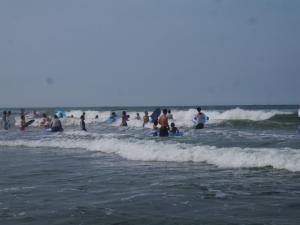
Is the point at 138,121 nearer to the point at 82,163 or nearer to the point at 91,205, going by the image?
the point at 82,163

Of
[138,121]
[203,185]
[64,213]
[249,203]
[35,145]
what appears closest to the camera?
[64,213]

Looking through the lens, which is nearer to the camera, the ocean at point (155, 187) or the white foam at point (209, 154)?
the ocean at point (155, 187)

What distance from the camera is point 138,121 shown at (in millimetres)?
41219

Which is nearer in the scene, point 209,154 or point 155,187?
point 155,187

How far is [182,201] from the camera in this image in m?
8.09

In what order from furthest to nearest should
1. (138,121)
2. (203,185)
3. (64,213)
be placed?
(138,121)
(203,185)
(64,213)

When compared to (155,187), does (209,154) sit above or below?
above

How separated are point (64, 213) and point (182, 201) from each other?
6.89 ft

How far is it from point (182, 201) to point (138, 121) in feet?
109

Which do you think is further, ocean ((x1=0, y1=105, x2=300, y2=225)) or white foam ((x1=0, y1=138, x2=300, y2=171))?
white foam ((x1=0, y1=138, x2=300, y2=171))

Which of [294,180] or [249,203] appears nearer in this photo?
[249,203]

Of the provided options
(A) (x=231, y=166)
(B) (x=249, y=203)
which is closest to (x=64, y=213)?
(B) (x=249, y=203)

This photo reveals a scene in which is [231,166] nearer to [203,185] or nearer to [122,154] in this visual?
[203,185]

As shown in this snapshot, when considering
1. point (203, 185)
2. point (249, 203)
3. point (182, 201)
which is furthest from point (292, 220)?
point (203, 185)
